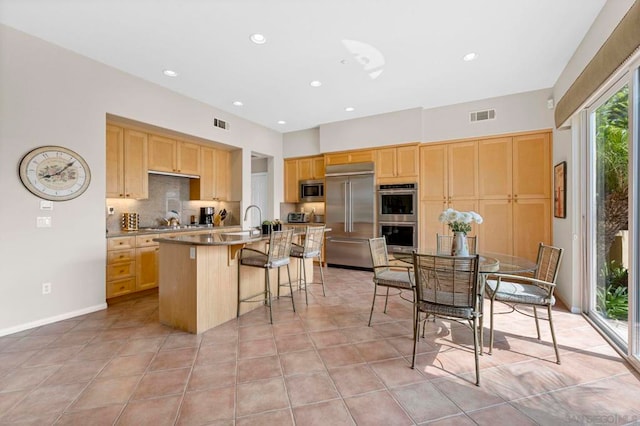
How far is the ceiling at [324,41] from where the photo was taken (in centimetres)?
246

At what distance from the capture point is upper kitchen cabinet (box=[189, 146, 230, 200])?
5.13m

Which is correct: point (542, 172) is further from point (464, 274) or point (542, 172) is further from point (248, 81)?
point (248, 81)

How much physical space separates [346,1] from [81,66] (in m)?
3.02

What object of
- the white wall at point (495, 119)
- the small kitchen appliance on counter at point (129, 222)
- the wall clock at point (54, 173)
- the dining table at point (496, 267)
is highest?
the white wall at point (495, 119)

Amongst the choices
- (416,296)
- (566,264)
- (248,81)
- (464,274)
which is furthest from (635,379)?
(248,81)

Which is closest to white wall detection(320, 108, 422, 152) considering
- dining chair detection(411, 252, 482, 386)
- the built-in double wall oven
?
the built-in double wall oven

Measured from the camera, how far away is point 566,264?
11.6 feet

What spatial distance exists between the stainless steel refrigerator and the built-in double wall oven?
185 mm

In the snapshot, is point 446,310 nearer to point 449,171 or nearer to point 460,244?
point 460,244

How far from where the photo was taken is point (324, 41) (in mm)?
2939

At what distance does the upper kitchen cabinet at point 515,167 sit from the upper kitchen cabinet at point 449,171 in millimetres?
130

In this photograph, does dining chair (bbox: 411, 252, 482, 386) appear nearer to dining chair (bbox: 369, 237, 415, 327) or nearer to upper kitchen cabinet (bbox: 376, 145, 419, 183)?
dining chair (bbox: 369, 237, 415, 327)

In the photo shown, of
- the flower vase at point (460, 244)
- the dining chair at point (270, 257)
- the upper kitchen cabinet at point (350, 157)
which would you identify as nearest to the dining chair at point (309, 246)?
the dining chair at point (270, 257)

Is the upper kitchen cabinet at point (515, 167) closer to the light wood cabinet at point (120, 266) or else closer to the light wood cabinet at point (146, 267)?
the light wood cabinet at point (146, 267)
